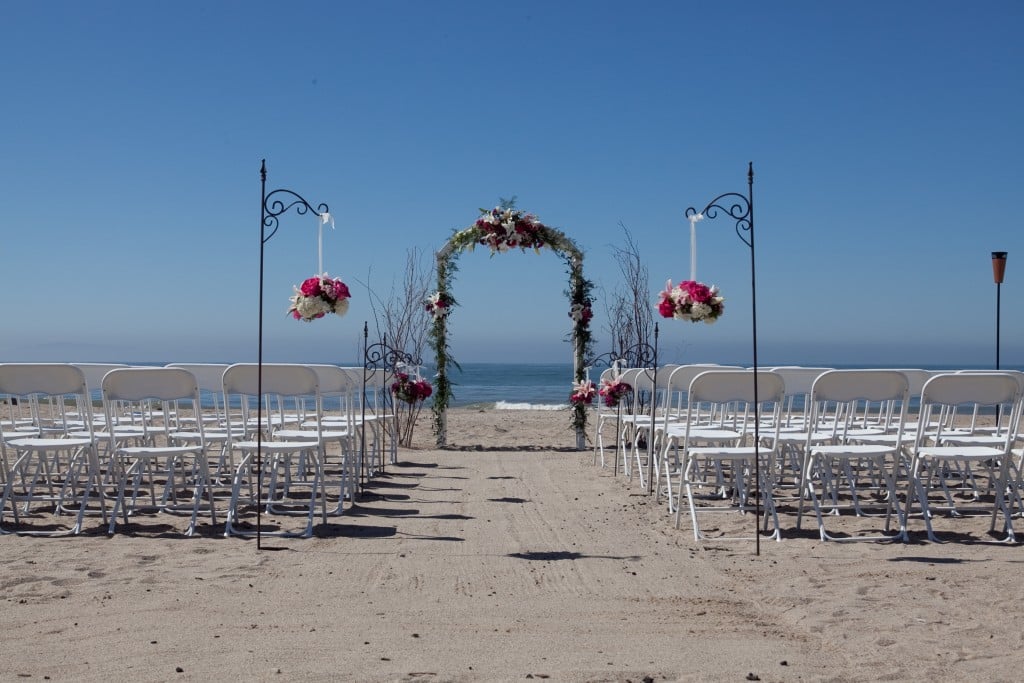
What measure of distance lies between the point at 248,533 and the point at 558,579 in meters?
2.09

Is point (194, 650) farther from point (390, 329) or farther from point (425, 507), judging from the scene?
point (390, 329)

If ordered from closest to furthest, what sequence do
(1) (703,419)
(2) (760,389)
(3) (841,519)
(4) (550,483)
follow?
(2) (760,389)
(3) (841,519)
(4) (550,483)
(1) (703,419)

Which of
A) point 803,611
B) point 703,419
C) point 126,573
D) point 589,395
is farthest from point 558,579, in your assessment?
point 589,395

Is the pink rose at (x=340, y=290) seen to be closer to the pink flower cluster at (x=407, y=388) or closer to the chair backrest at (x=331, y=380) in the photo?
the chair backrest at (x=331, y=380)

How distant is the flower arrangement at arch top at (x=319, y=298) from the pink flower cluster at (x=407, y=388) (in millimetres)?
3567

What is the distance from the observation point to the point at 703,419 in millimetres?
A: 8828

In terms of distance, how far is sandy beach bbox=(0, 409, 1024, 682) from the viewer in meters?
3.08

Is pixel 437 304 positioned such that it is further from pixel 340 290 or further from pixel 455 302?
pixel 340 290

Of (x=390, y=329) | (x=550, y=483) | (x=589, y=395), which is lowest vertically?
(x=550, y=483)

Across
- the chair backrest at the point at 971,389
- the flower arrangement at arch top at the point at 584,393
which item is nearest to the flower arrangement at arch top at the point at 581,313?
the flower arrangement at arch top at the point at 584,393

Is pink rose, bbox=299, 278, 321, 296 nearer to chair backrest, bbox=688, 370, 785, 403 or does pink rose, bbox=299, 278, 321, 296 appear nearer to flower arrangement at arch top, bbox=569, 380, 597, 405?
chair backrest, bbox=688, 370, 785, 403

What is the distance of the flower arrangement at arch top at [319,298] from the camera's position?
5.98 m

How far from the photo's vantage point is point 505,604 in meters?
3.85

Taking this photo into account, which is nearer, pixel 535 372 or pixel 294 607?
pixel 294 607
